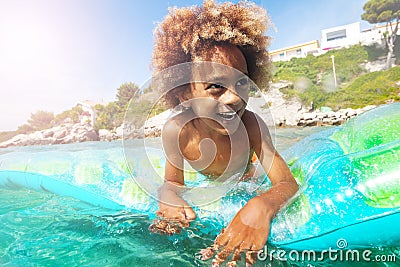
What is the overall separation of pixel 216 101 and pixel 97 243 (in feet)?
3.27

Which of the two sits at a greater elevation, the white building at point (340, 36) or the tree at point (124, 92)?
the white building at point (340, 36)

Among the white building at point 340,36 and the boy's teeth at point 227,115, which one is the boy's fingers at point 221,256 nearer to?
the boy's teeth at point 227,115

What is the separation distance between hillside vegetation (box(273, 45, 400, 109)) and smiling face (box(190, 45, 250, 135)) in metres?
20.5

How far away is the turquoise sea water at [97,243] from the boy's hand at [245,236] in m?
0.05

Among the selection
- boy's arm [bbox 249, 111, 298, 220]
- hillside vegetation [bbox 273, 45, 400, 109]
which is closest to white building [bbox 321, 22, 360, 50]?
hillside vegetation [bbox 273, 45, 400, 109]

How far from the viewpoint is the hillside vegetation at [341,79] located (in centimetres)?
2120

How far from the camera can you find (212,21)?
1.82 metres

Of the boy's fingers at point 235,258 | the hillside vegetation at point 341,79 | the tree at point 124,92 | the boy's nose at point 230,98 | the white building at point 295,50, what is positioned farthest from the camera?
the white building at point 295,50

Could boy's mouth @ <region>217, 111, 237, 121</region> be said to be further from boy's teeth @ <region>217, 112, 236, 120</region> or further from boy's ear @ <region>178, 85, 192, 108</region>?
boy's ear @ <region>178, 85, 192, 108</region>

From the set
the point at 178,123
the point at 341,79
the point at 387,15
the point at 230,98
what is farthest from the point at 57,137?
the point at 387,15

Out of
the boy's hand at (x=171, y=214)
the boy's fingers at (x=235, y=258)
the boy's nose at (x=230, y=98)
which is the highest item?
the boy's nose at (x=230, y=98)

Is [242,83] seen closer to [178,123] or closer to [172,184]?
[178,123]

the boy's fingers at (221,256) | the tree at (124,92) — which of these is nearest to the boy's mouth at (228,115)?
the boy's fingers at (221,256)

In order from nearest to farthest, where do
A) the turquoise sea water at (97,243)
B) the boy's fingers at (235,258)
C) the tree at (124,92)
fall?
1. the boy's fingers at (235,258)
2. the turquoise sea water at (97,243)
3. the tree at (124,92)
